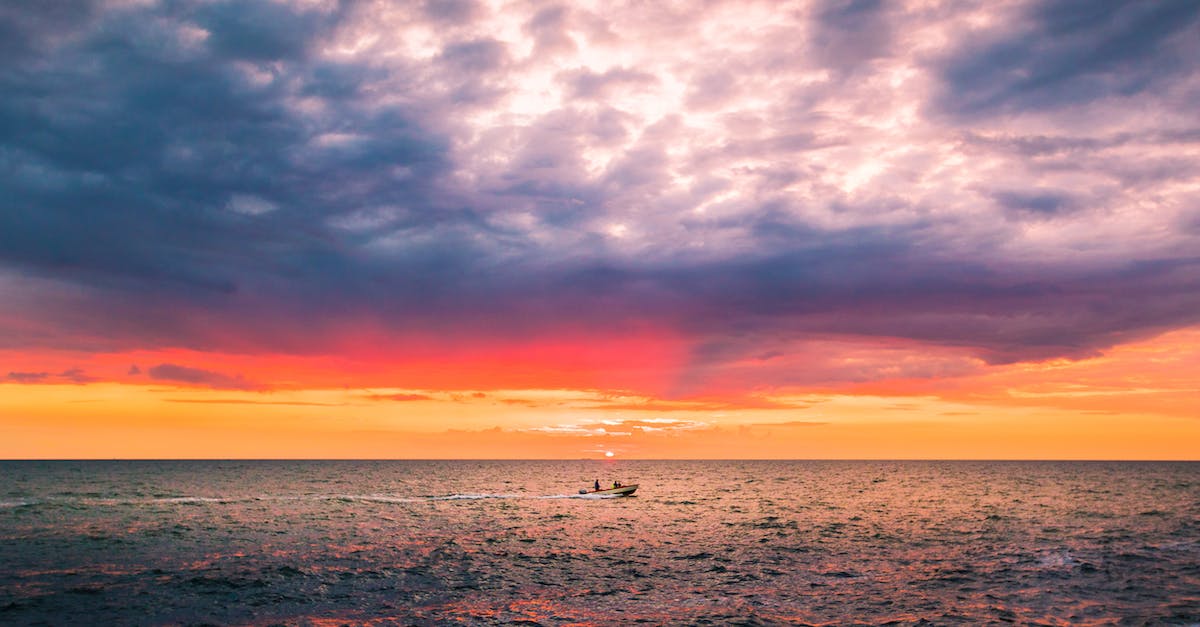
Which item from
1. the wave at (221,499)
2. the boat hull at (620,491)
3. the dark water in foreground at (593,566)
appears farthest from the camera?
the boat hull at (620,491)

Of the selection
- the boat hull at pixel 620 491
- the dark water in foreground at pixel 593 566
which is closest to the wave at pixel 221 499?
the boat hull at pixel 620 491

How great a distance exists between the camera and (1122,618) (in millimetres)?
33906

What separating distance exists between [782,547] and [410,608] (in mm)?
32577

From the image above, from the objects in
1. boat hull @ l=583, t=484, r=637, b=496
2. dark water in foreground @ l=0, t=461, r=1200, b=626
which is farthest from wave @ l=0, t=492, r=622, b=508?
dark water in foreground @ l=0, t=461, r=1200, b=626

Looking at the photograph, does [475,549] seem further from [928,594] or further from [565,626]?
[928,594]

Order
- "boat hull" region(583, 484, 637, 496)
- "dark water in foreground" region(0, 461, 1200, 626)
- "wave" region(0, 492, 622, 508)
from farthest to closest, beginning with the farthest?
"boat hull" region(583, 484, 637, 496)
"wave" region(0, 492, 622, 508)
"dark water in foreground" region(0, 461, 1200, 626)

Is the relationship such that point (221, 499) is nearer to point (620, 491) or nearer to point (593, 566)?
point (620, 491)

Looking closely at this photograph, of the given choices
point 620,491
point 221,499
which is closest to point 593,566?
point 620,491

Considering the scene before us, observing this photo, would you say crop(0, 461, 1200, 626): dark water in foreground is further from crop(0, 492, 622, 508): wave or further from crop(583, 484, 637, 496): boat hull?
crop(583, 484, 637, 496): boat hull

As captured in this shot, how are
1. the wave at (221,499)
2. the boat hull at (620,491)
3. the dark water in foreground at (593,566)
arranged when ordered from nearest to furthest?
the dark water in foreground at (593,566) < the wave at (221,499) < the boat hull at (620,491)

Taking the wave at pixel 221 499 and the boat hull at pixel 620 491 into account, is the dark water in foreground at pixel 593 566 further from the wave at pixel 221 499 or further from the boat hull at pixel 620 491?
the boat hull at pixel 620 491

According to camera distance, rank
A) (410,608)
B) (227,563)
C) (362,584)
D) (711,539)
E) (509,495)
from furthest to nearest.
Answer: (509,495), (711,539), (227,563), (362,584), (410,608)

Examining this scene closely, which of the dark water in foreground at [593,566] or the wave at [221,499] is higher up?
the dark water in foreground at [593,566]

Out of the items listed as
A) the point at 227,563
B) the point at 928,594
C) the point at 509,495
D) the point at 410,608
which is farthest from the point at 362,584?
the point at 509,495
